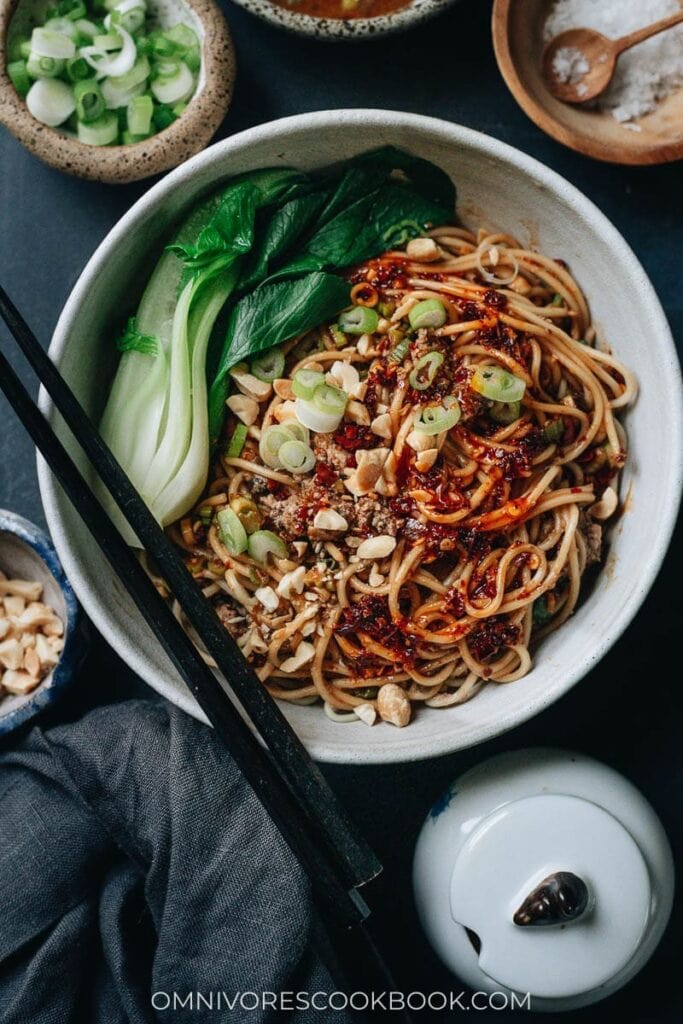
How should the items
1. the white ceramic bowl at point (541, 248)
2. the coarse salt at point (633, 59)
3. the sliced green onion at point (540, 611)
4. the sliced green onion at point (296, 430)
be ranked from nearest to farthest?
the white ceramic bowl at point (541, 248) → the sliced green onion at point (296, 430) → the sliced green onion at point (540, 611) → the coarse salt at point (633, 59)

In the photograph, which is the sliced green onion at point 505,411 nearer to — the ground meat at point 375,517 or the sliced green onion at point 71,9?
the ground meat at point 375,517

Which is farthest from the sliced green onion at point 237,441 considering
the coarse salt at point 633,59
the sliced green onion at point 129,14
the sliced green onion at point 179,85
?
the coarse salt at point 633,59

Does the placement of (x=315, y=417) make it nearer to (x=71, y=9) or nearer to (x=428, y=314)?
(x=428, y=314)

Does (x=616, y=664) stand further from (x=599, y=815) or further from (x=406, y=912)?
(x=406, y=912)

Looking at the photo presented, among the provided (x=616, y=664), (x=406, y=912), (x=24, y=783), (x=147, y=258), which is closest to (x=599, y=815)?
(x=616, y=664)

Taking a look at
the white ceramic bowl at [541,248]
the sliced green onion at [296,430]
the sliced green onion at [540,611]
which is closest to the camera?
the white ceramic bowl at [541,248]

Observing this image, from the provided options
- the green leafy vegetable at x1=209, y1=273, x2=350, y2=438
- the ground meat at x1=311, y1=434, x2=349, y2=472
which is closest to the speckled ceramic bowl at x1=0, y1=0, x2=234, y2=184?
the green leafy vegetable at x1=209, y1=273, x2=350, y2=438

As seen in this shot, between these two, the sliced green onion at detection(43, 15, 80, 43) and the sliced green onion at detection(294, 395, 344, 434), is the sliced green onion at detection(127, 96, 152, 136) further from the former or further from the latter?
the sliced green onion at detection(294, 395, 344, 434)
